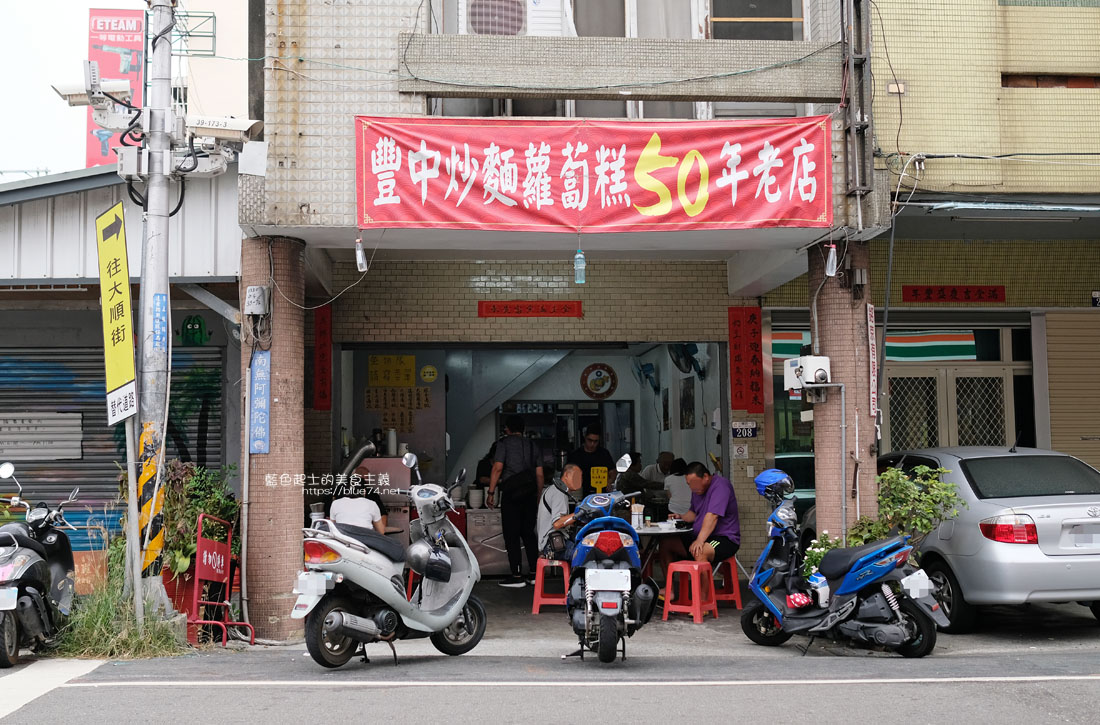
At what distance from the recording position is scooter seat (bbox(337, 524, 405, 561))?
24.6 ft

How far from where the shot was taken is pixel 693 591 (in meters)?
9.73

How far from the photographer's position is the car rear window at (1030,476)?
29.6 ft

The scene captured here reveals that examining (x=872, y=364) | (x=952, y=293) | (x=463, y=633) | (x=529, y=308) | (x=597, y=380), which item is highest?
(x=952, y=293)

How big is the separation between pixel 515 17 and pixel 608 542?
5.99 metres

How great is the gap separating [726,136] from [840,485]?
345 cm

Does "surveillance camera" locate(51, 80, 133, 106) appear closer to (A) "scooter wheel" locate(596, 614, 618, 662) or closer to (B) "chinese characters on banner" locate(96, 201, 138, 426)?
(B) "chinese characters on banner" locate(96, 201, 138, 426)

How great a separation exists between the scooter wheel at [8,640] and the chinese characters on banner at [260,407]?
92.2 inches

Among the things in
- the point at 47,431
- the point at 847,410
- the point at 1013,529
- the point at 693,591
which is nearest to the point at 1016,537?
the point at 1013,529

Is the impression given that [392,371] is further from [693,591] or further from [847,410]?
[847,410]

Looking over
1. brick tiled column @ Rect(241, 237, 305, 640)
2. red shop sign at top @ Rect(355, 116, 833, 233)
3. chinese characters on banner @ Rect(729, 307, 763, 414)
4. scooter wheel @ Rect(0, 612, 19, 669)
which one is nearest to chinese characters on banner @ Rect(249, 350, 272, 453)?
brick tiled column @ Rect(241, 237, 305, 640)

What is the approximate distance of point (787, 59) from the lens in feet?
31.8

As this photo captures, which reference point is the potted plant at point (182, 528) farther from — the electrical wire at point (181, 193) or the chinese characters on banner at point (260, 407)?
the electrical wire at point (181, 193)

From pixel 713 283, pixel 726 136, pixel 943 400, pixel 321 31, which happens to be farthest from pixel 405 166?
pixel 943 400

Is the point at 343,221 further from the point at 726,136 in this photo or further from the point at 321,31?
the point at 726,136
